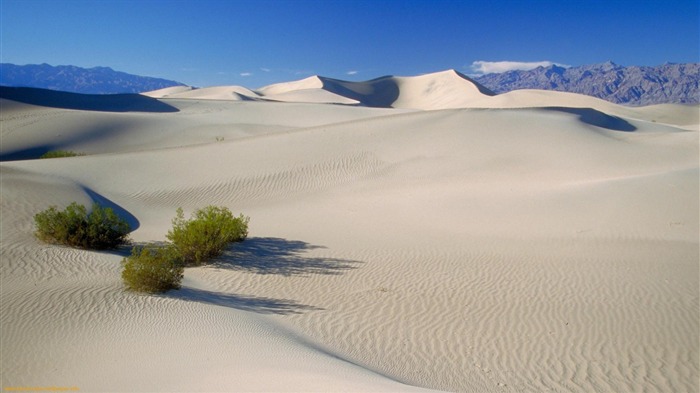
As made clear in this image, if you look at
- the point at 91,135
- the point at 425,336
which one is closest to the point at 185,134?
the point at 91,135

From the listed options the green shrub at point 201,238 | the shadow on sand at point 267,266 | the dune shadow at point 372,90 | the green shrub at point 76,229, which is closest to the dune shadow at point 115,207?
the green shrub at point 76,229

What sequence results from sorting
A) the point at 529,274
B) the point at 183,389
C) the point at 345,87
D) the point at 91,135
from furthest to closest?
1. the point at 345,87
2. the point at 91,135
3. the point at 529,274
4. the point at 183,389

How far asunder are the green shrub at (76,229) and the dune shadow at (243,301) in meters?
3.02

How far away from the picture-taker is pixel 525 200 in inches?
535

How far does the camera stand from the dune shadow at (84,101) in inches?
1784

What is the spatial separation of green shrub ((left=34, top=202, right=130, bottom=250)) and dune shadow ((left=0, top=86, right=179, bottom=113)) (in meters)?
42.5

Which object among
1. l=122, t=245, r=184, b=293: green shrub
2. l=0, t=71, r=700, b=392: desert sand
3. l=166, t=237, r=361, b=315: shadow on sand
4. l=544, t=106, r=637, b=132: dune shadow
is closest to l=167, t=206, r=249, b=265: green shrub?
l=166, t=237, r=361, b=315: shadow on sand

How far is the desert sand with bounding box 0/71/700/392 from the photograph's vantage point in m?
5.05

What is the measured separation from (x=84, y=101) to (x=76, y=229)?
4955 centimetres

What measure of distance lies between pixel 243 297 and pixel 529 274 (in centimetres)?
512

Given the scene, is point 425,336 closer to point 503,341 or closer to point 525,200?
point 503,341

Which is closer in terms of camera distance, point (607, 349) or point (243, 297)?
point (607, 349)

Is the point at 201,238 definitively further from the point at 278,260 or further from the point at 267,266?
the point at 278,260

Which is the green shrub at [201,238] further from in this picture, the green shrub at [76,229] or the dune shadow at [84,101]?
the dune shadow at [84,101]
